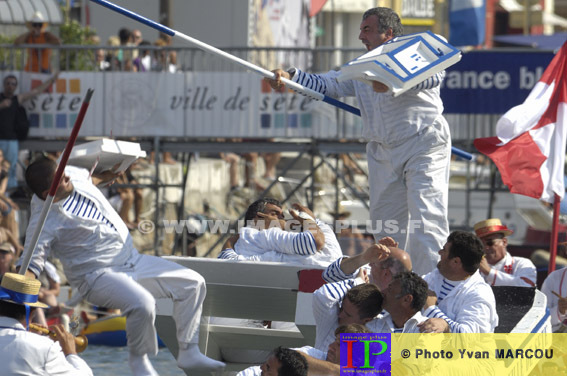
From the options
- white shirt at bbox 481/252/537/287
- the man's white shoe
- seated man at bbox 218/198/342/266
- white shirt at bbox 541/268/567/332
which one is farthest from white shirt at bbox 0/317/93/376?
white shirt at bbox 481/252/537/287

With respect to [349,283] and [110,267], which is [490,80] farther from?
[110,267]

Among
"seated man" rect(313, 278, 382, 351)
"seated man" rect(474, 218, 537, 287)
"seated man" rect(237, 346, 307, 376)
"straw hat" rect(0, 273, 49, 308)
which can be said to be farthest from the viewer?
"seated man" rect(474, 218, 537, 287)

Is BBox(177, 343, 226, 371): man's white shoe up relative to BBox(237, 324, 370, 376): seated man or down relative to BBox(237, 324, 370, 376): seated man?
down

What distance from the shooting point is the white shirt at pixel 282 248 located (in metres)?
9.34

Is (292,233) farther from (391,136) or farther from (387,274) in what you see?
(387,274)

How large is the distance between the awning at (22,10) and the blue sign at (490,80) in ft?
19.4

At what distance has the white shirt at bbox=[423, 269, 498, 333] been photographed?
7.60 metres

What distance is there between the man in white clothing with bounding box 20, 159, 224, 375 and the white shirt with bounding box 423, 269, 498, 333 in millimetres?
1599

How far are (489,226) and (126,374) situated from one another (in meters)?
3.89

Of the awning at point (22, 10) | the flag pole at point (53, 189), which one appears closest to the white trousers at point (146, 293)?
the flag pole at point (53, 189)

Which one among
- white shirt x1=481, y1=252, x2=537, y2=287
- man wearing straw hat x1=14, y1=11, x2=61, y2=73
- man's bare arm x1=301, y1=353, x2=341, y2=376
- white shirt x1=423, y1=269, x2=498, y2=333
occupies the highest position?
man wearing straw hat x1=14, y1=11, x2=61, y2=73

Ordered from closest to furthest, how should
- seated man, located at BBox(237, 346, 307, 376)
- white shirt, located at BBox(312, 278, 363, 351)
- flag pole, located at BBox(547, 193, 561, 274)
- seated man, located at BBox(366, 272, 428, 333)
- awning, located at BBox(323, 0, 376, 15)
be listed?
seated man, located at BBox(237, 346, 307, 376)
seated man, located at BBox(366, 272, 428, 333)
white shirt, located at BBox(312, 278, 363, 351)
flag pole, located at BBox(547, 193, 561, 274)
awning, located at BBox(323, 0, 376, 15)

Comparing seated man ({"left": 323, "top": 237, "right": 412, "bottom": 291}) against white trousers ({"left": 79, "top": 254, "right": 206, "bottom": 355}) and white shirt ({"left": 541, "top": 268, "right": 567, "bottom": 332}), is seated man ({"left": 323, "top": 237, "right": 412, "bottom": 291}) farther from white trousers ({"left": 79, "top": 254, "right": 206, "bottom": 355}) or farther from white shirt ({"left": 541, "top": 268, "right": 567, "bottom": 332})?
white shirt ({"left": 541, "top": 268, "right": 567, "bottom": 332})

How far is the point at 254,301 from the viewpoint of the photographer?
9.24m
